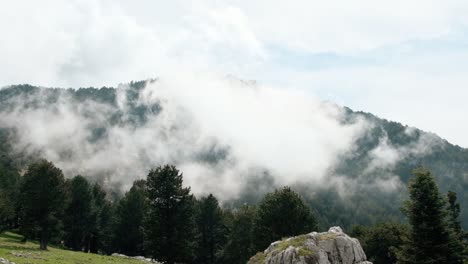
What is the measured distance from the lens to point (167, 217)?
6481cm

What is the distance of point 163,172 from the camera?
64062mm

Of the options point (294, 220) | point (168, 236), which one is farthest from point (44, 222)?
point (294, 220)

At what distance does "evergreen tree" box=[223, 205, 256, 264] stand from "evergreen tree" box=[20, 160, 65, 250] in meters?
42.2

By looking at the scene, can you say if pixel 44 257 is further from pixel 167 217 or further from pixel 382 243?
pixel 382 243

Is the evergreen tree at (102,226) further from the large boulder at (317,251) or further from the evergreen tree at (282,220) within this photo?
the large boulder at (317,251)

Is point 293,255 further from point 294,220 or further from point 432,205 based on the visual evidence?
point 294,220

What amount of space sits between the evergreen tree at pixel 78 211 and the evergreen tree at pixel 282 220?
47.9 meters

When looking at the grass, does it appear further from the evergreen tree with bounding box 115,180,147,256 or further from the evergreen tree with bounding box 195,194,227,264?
the evergreen tree with bounding box 115,180,147,256

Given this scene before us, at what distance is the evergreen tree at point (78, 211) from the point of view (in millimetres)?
100438

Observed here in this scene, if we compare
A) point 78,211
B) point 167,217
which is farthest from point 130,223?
point 167,217

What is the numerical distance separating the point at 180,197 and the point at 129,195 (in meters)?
49.9

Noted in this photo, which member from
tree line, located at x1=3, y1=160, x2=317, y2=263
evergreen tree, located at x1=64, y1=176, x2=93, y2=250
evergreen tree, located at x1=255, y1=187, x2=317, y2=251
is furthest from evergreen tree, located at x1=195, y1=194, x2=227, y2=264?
evergreen tree, located at x1=64, y1=176, x2=93, y2=250

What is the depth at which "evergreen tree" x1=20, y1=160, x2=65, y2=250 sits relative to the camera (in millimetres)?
69875

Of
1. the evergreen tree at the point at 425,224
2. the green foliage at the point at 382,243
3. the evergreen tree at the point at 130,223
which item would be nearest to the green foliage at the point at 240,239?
the evergreen tree at the point at 130,223
